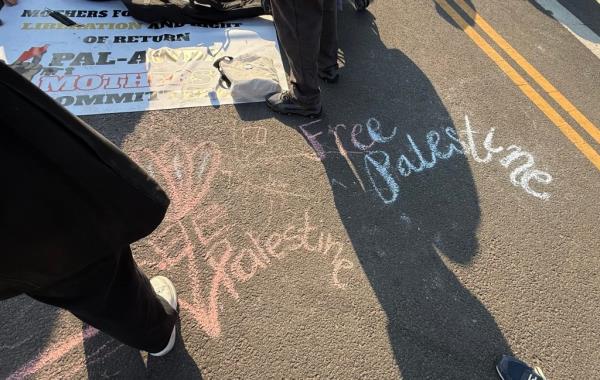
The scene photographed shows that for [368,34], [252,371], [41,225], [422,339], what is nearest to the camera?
[41,225]

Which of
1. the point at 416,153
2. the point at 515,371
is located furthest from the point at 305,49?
the point at 515,371

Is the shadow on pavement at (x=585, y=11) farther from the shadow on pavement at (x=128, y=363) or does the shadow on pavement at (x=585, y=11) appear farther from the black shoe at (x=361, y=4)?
the shadow on pavement at (x=128, y=363)

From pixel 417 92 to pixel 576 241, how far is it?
155cm

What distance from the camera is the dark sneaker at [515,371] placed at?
1.90 meters

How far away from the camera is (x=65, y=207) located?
108 cm

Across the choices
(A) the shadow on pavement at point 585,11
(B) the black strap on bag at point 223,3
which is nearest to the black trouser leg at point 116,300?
(B) the black strap on bag at point 223,3

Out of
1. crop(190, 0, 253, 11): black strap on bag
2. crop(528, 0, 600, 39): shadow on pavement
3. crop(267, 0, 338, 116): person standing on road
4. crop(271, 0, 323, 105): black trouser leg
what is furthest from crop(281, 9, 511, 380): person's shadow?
crop(528, 0, 600, 39): shadow on pavement

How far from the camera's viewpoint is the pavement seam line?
310 centimetres

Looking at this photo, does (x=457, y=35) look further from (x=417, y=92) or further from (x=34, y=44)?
(x=34, y=44)

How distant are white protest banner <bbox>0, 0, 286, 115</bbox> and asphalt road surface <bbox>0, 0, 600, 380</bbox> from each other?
25cm

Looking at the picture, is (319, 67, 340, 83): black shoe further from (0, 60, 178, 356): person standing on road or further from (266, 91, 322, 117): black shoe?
(0, 60, 178, 356): person standing on road

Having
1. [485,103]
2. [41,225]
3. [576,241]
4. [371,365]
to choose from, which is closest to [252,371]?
[371,365]

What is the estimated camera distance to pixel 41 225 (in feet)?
3.48

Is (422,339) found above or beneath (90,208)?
beneath
